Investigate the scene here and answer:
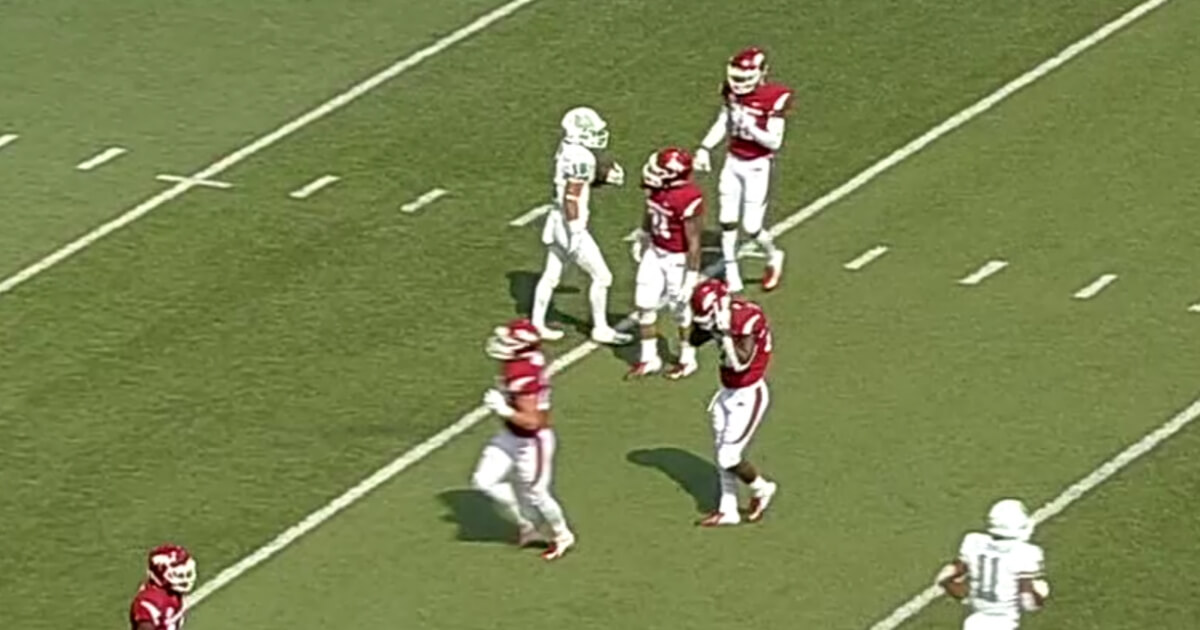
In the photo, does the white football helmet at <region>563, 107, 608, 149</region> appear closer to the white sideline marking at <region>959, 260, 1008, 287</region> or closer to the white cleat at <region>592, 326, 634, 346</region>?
the white cleat at <region>592, 326, 634, 346</region>

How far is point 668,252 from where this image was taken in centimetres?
2070

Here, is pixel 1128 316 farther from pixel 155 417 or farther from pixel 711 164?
pixel 155 417

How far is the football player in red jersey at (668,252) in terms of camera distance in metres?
20.5

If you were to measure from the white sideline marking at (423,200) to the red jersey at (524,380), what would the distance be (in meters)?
4.52

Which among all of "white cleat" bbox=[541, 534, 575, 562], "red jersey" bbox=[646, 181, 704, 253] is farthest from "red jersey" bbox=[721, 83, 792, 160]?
"white cleat" bbox=[541, 534, 575, 562]

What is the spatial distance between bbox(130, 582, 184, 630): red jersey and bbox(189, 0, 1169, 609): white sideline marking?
1929mm

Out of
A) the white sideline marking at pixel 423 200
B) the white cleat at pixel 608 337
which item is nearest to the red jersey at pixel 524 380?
the white cleat at pixel 608 337

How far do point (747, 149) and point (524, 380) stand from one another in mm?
3614

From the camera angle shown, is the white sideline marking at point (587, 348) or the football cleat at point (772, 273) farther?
the football cleat at point (772, 273)

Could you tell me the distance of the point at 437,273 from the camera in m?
22.0

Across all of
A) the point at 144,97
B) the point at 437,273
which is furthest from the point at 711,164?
the point at 144,97

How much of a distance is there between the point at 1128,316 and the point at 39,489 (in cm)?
584

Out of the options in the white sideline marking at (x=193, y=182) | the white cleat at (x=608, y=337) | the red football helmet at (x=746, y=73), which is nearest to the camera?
the white cleat at (x=608, y=337)

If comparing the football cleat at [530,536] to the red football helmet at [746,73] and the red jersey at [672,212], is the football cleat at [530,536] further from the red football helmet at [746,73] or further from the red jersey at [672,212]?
the red football helmet at [746,73]
